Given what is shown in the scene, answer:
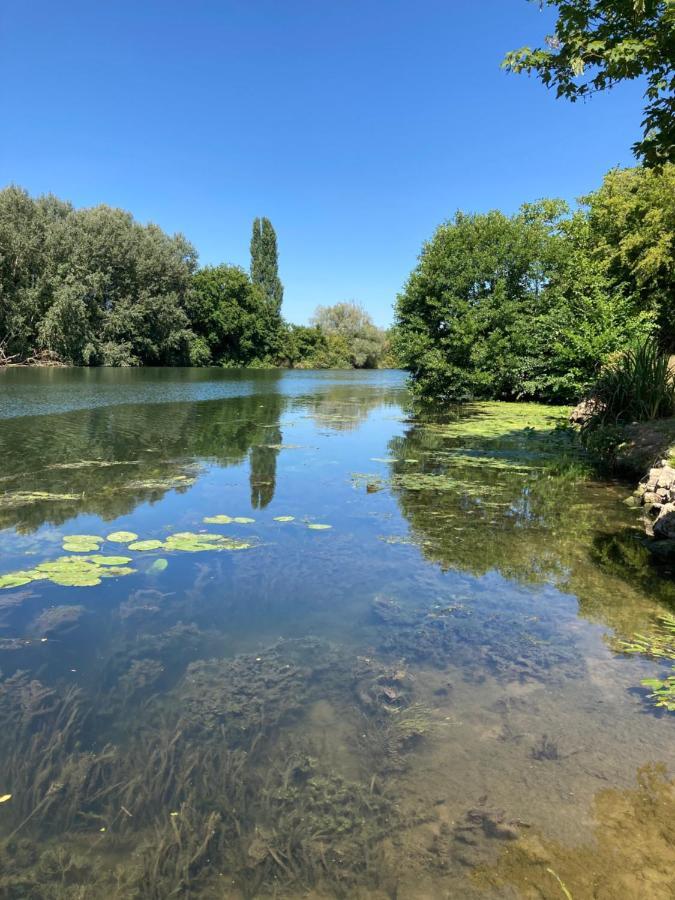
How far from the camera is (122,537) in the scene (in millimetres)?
5613

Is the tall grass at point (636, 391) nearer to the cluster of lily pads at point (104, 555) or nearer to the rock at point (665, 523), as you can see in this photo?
the rock at point (665, 523)

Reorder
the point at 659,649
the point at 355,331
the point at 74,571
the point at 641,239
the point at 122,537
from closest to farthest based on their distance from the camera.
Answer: the point at 659,649, the point at 74,571, the point at 122,537, the point at 641,239, the point at 355,331

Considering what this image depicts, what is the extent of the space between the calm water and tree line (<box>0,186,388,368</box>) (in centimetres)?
4115

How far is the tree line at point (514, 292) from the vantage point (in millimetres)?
20922

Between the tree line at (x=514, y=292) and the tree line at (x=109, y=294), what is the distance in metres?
29.0

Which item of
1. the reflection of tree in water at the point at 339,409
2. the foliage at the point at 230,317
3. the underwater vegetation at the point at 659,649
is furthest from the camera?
the foliage at the point at 230,317

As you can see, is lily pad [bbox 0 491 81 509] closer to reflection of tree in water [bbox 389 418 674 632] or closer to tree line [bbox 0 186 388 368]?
reflection of tree in water [bbox 389 418 674 632]

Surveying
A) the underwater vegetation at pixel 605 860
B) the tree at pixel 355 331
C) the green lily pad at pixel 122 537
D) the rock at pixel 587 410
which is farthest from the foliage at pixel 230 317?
the underwater vegetation at pixel 605 860

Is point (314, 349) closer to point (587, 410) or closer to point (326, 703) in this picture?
point (587, 410)

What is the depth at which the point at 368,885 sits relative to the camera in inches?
79.1

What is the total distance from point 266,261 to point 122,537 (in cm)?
7382

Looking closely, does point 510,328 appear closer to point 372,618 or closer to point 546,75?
point 546,75

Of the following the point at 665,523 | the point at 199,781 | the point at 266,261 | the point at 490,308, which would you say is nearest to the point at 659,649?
the point at 665,523

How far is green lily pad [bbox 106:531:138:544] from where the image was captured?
5516 mm
